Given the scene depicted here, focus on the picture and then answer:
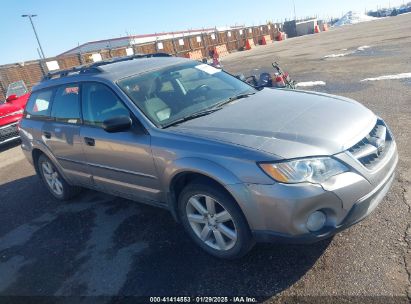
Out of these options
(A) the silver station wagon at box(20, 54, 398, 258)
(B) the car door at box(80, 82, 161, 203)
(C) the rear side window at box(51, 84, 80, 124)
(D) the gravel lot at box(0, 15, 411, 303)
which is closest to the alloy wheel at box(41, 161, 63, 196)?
(D) the gravel lot at box(0, 15, 411, 303)

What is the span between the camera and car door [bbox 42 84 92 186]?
4.40 meters

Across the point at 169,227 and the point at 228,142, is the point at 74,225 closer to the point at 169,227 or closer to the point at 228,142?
the point at 169,227

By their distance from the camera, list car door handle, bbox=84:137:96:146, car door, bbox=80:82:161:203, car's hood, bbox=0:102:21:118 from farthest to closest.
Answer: car's hood, bbox=0:102:21:118
car door handle, bbox=84:137:96:146
car door, bbox=80:82:161:203

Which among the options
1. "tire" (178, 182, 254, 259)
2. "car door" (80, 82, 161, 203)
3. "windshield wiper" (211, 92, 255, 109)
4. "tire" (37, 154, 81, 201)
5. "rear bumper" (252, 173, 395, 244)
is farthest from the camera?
"tire" (37, 154, 81, 201)

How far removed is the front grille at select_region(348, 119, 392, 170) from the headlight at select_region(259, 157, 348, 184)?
0.23 meters

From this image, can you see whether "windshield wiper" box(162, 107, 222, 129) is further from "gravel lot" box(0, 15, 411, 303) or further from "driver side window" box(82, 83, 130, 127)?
"gravel lot" box(0, 15, 411, 303)

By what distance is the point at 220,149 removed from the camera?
2920 mm

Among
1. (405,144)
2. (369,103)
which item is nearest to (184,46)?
(369,103)

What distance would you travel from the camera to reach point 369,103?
24.3ft

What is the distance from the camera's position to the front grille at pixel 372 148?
2.83 metres

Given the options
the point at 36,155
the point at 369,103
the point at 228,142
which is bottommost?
the point at 369,103

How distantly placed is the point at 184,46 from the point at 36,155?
89.8 feet

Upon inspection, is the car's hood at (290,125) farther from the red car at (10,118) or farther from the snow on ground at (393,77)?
the red car at (10,118)

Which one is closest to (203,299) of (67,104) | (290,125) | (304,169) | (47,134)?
(304,169)
